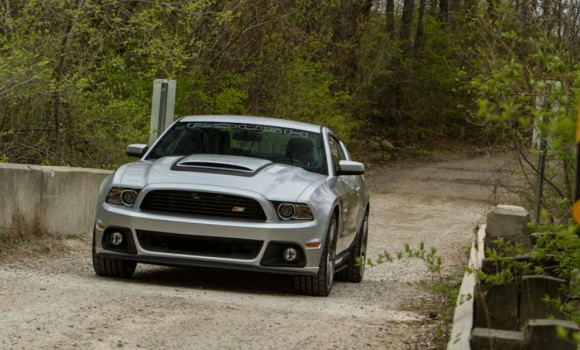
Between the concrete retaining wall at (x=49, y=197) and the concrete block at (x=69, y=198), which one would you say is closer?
the concrete retaining wall at (x=49, y=197)

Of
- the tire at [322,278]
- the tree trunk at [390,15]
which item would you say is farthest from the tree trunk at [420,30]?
the tire at [322,278]

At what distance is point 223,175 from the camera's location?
10781 mm

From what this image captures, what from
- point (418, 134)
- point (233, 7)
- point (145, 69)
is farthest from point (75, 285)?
point (418, 134)

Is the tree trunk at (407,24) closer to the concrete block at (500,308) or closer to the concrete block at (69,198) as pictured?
the concrete block at (69,198)

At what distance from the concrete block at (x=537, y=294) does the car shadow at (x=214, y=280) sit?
417 cm

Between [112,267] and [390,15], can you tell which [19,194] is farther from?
[390,15]

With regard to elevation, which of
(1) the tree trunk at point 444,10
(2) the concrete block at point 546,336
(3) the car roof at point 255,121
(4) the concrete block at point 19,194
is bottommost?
(4) the concrete block at point 19,194

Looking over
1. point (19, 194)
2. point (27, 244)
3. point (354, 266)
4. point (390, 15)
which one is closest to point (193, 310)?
point (354, 266)

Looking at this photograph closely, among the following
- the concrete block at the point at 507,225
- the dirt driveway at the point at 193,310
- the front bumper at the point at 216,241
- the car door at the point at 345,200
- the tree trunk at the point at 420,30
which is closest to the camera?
the dirt driveway at the point at 193,310

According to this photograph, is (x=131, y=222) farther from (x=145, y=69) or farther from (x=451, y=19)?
(x=451, y=19)

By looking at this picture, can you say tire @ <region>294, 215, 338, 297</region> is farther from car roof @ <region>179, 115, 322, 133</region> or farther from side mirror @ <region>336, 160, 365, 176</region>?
car roof @ <region>179, 115, 322, 133</region>

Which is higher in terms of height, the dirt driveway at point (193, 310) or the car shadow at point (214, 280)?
the dirt driveway at point (193, 310)

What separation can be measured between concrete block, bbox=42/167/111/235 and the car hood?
284cm

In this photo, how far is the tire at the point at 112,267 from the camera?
11.0m
